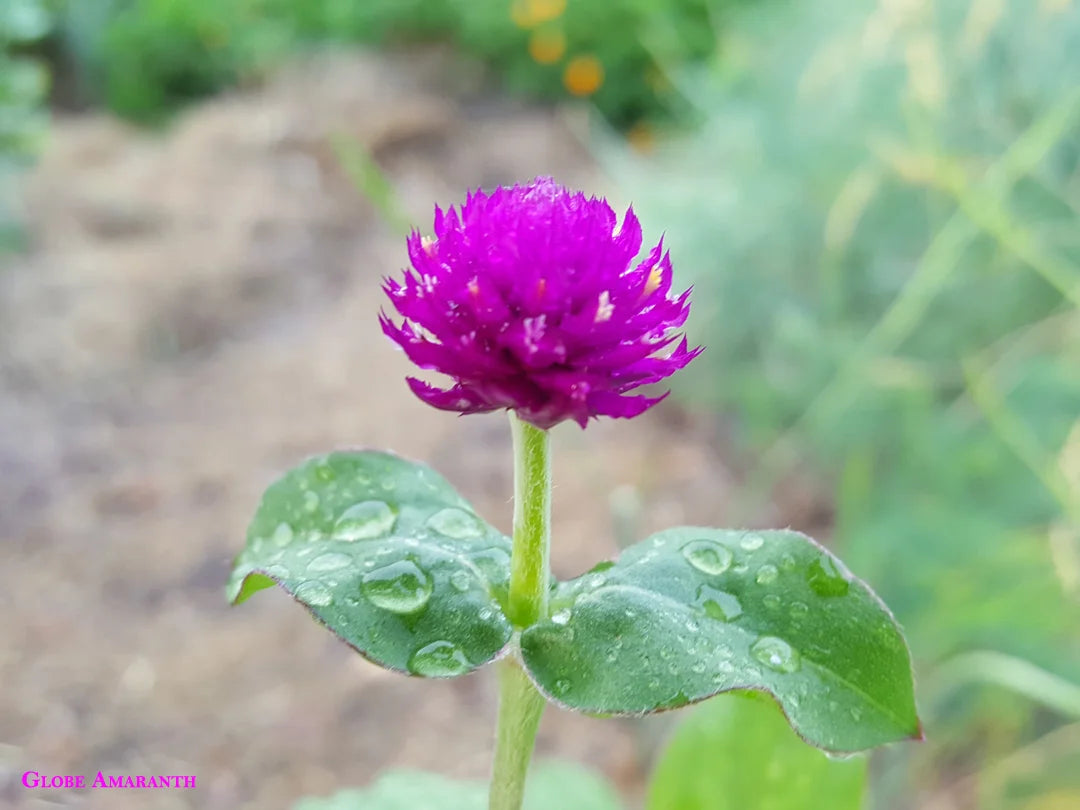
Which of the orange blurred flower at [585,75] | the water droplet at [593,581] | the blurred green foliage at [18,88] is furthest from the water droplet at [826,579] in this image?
the orange blurred flower at [585,75]

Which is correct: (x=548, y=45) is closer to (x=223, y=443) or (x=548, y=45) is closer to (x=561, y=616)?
(x=223, y=443)

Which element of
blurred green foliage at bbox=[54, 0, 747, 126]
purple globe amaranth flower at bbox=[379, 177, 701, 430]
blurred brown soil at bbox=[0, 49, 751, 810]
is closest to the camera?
purple globe amaranth flower at bbox=[379, 177, 701, 430]

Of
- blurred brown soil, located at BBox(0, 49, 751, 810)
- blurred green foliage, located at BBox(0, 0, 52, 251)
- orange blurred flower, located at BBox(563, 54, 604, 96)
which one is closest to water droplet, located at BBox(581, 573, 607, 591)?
blurred brown soil, located at BBox(0, 49, 751, 810)

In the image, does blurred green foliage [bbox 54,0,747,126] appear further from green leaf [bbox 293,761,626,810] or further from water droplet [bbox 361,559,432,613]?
water droplet [bbox 361,559,432,613]

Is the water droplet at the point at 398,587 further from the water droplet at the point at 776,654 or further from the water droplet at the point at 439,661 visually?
the water droplet at the point at 776,654

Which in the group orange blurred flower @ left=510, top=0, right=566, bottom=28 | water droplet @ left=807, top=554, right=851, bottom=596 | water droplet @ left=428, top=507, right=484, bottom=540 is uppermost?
water droplet @ left=807, top=554, right=851, bottom=596

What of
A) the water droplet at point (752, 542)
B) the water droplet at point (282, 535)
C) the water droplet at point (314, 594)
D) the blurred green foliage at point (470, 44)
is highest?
the water droplet at point (752, 542)

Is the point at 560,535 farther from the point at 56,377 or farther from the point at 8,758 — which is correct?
the point at 56,377

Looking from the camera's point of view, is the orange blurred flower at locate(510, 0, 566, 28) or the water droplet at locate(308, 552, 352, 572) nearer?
the water droplet at locate(308, 552, 352, 572)
